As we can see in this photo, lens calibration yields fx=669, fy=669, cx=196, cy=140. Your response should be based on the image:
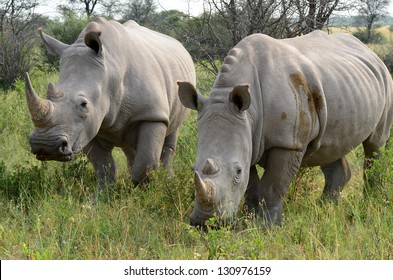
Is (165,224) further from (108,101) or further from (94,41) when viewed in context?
(94,41)

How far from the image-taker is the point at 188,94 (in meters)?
4.48

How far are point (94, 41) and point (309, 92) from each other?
1774mm

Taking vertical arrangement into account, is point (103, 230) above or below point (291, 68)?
below

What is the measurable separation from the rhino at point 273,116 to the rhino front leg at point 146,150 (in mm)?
1014

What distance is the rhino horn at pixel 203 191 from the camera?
150 inches

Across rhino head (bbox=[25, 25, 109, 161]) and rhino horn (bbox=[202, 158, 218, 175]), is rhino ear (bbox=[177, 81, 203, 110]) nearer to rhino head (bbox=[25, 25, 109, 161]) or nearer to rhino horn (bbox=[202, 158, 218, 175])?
rhino horn (bbox=[202, 158, 218, 175])

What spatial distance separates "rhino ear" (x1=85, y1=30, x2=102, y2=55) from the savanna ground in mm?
1068

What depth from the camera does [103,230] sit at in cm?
448

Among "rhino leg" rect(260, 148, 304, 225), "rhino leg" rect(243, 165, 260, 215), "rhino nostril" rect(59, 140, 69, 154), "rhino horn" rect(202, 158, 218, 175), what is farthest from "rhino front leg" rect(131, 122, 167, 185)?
"rhino horn" rect(202, 158, 218, 175)

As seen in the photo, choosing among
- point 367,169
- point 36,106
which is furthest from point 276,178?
point 36,106

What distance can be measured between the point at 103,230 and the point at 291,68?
1682 millimetres

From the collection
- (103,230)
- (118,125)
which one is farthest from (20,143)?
(103,230)

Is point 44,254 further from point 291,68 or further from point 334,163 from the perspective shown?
point 334,163

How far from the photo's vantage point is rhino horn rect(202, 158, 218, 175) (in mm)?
3973
